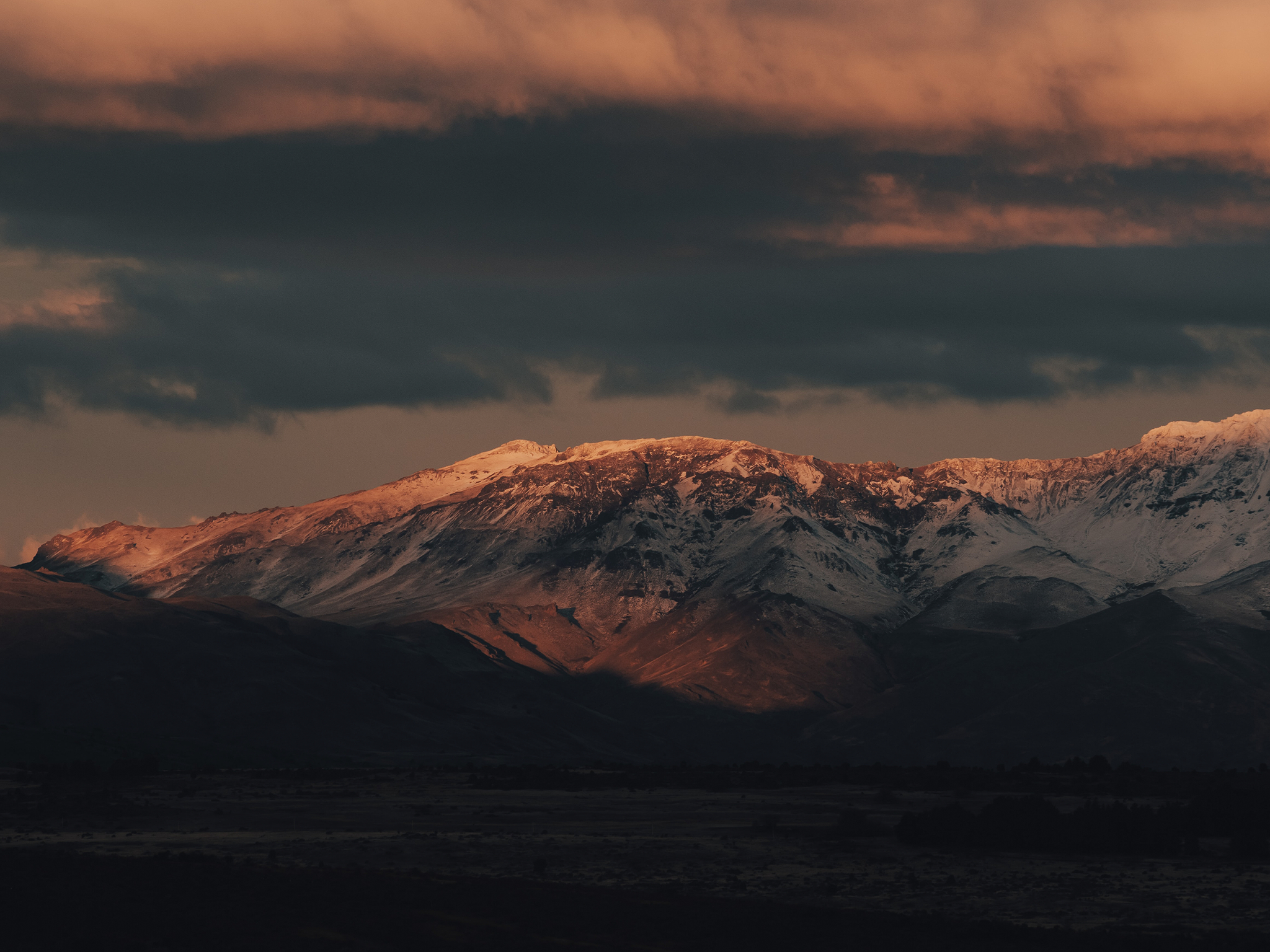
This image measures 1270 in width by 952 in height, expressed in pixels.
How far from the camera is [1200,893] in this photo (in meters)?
95.2

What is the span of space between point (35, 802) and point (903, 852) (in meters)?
64.9

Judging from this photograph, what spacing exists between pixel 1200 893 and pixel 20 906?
61047mm

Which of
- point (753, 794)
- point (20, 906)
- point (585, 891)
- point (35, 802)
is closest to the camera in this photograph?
point (20, 906)

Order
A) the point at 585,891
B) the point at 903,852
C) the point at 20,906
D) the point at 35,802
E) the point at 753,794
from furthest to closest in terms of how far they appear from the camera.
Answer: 1. the point at 753,794
2. the point at 35,802
3. the point at 903,852
4. the point at 585,891
5. the point at 20,906

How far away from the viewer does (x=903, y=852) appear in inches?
4419

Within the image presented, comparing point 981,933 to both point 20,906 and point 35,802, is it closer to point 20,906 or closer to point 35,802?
point 20,906

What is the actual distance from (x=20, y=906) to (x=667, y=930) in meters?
32.0

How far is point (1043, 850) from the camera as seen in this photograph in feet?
368

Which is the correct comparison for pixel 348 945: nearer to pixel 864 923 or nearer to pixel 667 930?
pixel 667 930

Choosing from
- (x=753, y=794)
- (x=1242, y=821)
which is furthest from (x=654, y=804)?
(x=1242, y=821)

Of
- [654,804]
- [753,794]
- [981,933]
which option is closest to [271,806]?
[654,804]

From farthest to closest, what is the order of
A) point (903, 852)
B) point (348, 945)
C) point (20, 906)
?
point (903, 852) → point (20, 906) → point (348, 945)

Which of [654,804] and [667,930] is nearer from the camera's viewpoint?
[667,930]

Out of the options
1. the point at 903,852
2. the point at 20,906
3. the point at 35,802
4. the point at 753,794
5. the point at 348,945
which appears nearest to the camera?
the point at 348,945
